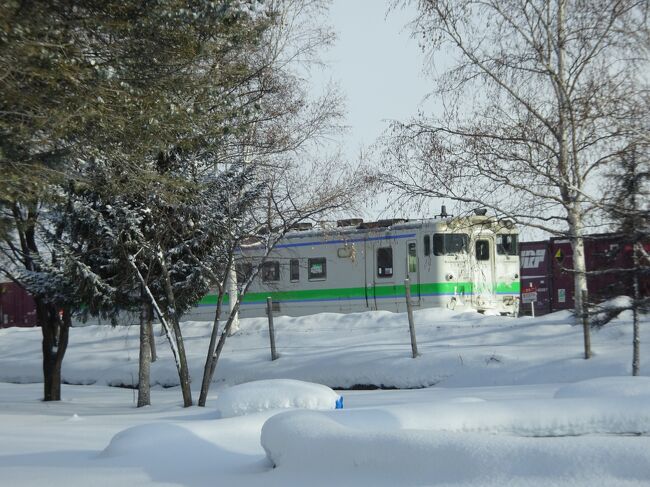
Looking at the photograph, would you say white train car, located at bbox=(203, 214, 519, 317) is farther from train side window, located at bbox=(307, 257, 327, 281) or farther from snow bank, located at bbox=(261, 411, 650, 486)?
snow bank, located at bbox=(261, 411, 650, 486)

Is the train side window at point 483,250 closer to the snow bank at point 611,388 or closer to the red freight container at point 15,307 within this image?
the snow bank at point 611,388

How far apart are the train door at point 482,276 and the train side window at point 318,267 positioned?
4.10 meters

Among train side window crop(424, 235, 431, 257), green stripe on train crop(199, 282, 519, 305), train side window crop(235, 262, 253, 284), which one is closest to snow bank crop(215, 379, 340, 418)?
train side window crop(235, 262, 253, 284)

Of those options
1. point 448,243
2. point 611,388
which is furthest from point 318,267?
point 611,388

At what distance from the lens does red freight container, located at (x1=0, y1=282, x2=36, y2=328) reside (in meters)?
41.5

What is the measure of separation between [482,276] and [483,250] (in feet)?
2.35

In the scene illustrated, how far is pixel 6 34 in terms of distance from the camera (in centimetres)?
885

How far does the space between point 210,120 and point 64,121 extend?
2.77 metres

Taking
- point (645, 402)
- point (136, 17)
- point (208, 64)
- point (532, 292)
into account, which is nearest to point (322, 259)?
point (532, 292)

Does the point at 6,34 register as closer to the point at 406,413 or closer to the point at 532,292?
the point at 406,413

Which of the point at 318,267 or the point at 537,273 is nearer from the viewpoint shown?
the point at 318,267

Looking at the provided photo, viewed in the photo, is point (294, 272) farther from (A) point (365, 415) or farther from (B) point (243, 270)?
(A) point (365, 415)

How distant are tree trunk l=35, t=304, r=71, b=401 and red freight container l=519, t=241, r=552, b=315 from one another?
51.2 ft

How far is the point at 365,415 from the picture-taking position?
802 cm
